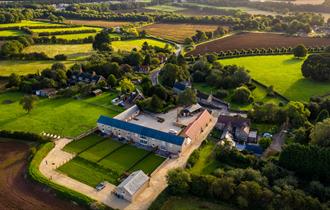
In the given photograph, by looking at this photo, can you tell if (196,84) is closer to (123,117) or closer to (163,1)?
(123,117)

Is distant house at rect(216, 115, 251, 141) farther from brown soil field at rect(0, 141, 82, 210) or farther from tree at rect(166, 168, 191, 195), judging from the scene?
brown soil field at rect(0, 141, 82, 210)

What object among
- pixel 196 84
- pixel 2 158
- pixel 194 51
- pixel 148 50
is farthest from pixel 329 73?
pixel 2 158

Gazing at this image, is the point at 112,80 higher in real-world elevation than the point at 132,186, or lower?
higher

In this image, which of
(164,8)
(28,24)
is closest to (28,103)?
(28,24)

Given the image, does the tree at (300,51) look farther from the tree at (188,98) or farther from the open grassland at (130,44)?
the tree at (188,98)

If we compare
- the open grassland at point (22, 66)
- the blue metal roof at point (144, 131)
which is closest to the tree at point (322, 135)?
the blue metal roof at point (144, 131)

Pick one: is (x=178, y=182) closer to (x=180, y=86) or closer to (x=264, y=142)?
(x=264, y=142)
